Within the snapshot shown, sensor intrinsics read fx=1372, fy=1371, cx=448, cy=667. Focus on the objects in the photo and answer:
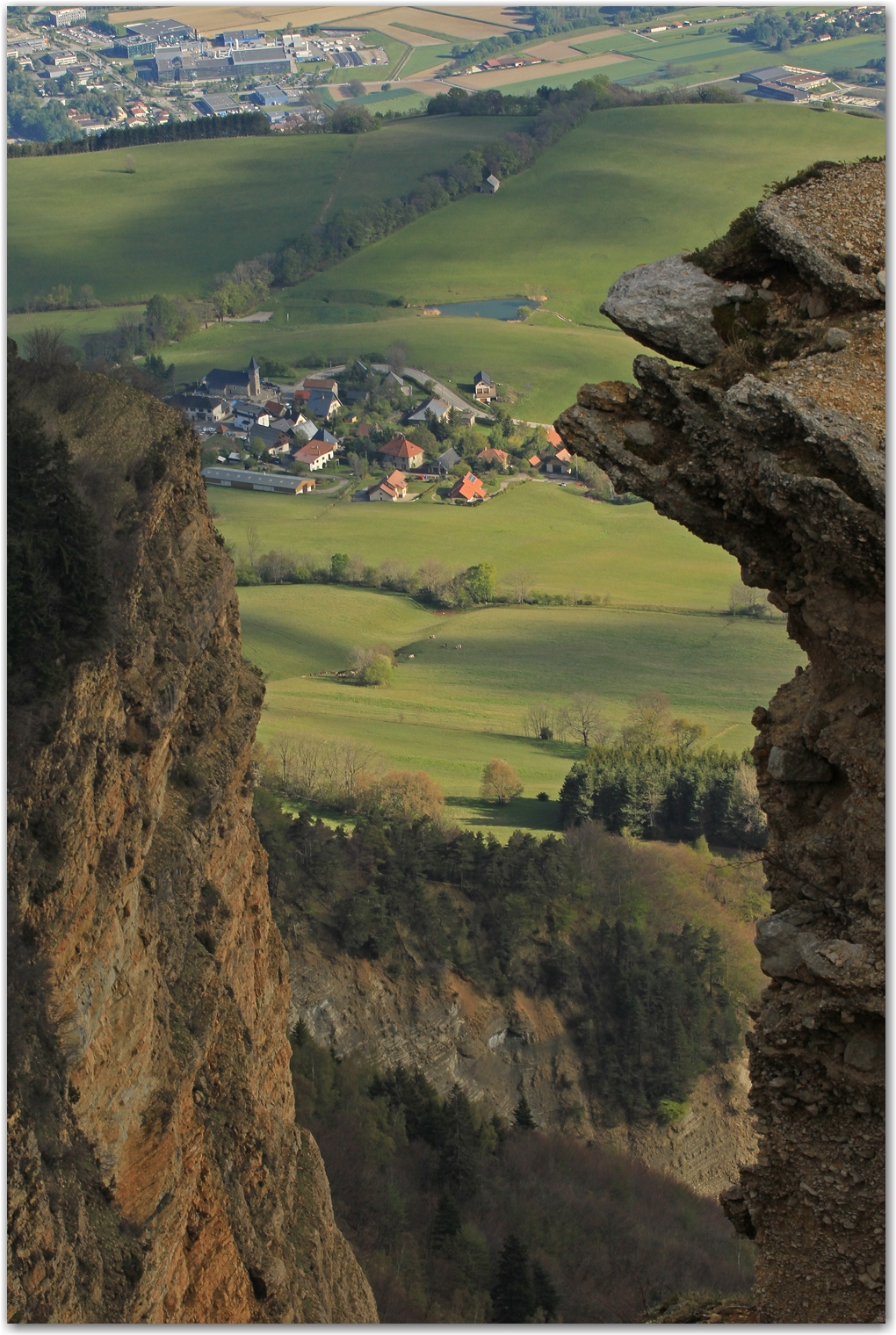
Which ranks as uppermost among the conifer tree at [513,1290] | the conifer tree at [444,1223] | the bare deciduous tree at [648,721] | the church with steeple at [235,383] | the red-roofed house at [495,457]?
the conifer tree at [513,1290]

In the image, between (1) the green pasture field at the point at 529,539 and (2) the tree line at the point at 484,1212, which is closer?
(2) the tree line at the point at 484,1212

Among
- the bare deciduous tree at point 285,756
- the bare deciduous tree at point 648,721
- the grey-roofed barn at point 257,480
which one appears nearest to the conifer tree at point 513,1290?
the bare deciduous tree at point 285,756

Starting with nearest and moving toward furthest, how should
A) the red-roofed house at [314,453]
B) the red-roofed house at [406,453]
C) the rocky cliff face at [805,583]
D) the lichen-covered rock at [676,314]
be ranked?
1. the rocky cliff face at [805,583]
2. the lichen-covered rock at [676,314]
3. the red-roofed house at [406,453]
4. the red-roofed house at [314,453]

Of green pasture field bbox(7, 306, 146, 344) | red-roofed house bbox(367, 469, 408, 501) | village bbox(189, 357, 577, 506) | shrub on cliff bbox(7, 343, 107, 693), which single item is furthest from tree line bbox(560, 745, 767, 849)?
green pasture field bbox(7, 306, 146, 344)

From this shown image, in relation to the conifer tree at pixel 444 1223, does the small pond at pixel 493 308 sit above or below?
above

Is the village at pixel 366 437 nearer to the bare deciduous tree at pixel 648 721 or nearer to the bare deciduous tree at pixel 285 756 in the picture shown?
Answer: the bare deciduous tree at pixel 648 721

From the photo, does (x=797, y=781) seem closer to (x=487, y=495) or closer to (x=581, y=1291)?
(x=581, y=1291)

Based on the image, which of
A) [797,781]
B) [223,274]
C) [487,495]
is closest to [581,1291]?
[797,781]
